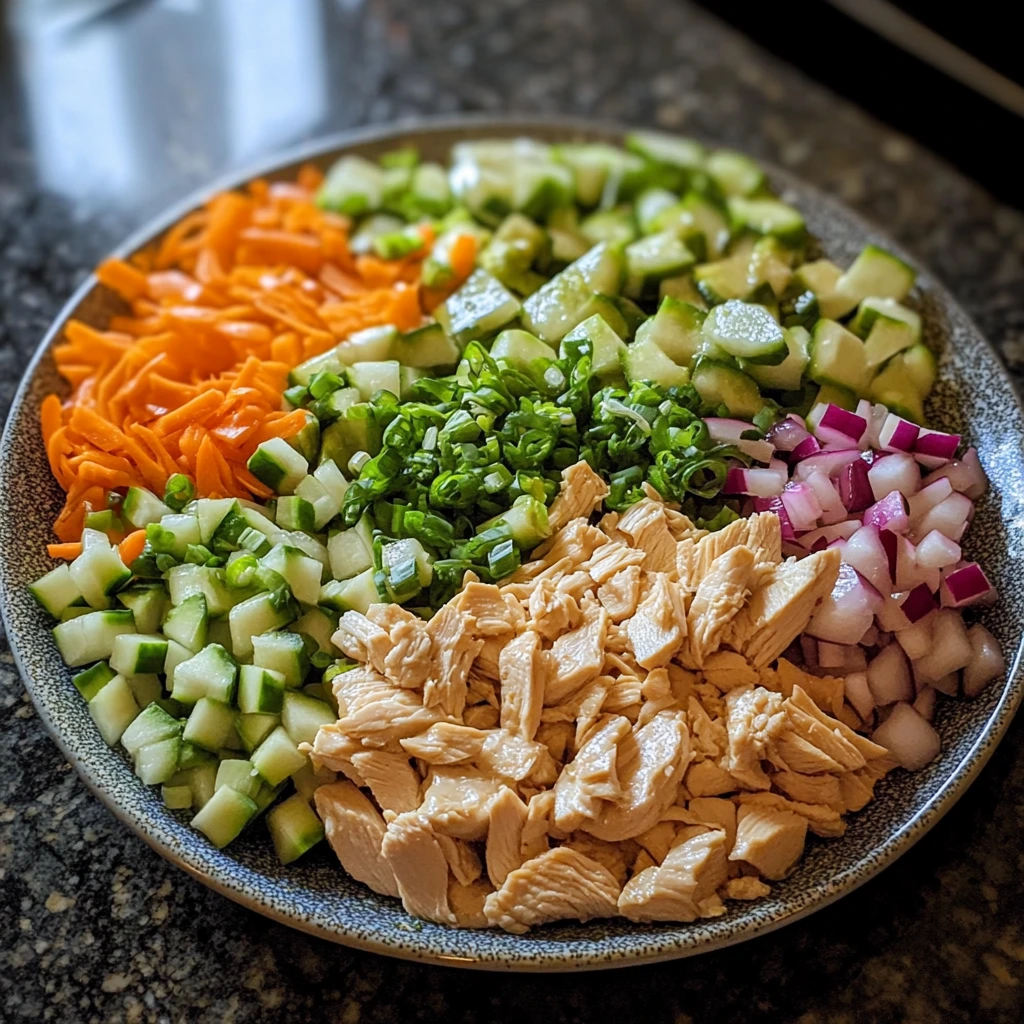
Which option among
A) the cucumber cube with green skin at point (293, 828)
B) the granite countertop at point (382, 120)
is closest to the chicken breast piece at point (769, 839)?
the granite countertop at point (382, 120)

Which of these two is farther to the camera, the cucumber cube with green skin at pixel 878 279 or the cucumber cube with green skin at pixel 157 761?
the cucumber cube with green skin at pixel 878 279

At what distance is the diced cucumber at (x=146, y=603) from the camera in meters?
1.85

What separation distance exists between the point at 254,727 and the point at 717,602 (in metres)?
0.78

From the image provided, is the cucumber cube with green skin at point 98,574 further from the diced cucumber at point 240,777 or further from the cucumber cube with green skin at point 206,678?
the diced cucumber at point 240,777

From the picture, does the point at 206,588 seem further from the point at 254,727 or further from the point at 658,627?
the point at 658,627

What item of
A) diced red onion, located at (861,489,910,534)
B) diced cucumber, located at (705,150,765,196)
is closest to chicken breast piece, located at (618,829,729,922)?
diced red onion, located at (861,489,910,534)

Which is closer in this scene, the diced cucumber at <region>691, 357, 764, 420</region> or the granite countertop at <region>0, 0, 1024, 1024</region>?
the granite countertop at <region>0, 0, 1024, 1024</region>

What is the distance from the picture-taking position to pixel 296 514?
194 cm

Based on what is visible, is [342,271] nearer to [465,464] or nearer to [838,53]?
[465,464]

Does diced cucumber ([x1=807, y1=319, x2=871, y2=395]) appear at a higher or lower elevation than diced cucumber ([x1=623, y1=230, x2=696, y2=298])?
lower

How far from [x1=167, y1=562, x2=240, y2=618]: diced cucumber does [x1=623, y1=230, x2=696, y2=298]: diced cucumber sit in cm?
112

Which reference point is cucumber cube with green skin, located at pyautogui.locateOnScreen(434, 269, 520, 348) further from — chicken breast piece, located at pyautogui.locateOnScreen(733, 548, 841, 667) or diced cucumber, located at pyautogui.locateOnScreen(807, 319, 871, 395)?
chicken breast piece, located at pyautogui.locateOnScreen(733, 548, 841, 667)

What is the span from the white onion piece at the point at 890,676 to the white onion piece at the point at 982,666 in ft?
0.32

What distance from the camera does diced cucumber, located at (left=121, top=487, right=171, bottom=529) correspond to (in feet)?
6.42
